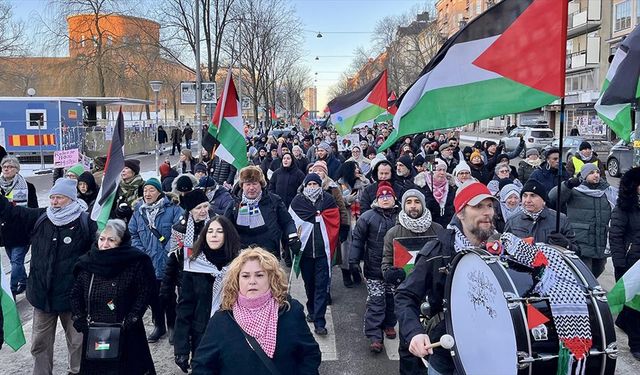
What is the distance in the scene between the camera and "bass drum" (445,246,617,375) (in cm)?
252

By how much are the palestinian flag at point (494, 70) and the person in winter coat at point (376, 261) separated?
59.2 inches

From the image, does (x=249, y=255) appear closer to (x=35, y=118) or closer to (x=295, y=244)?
(x=295, y=244)

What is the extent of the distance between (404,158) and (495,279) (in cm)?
569

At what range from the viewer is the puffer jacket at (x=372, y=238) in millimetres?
5852

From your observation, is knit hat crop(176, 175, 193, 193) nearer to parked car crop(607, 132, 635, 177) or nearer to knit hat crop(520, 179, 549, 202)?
knit hat crop(520, 179, 549, 202)

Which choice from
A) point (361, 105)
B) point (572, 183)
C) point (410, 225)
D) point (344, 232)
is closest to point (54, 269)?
point (410, 225)

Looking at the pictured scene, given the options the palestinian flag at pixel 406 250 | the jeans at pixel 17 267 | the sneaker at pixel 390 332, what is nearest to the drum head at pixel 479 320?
the palestinian flag at pixel 406 250

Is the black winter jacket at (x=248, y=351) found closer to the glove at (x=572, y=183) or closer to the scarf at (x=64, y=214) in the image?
the scarf at (x=64, y=214)

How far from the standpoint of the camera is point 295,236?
240 inches

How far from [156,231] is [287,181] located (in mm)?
3821

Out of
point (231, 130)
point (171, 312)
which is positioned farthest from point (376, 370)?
point (231, 130)

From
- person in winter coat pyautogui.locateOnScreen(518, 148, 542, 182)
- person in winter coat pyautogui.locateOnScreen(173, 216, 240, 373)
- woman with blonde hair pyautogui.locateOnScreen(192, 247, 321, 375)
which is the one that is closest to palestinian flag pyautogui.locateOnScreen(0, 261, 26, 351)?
person in winter coat pyautogui.locateOnScreen(173, 216, 240, 373)

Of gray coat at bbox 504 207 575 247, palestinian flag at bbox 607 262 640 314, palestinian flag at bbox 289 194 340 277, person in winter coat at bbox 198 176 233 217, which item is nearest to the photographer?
palestinian flag at bbox 607 262 640 314

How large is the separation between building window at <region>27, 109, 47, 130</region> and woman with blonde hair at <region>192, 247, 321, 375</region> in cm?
2515
